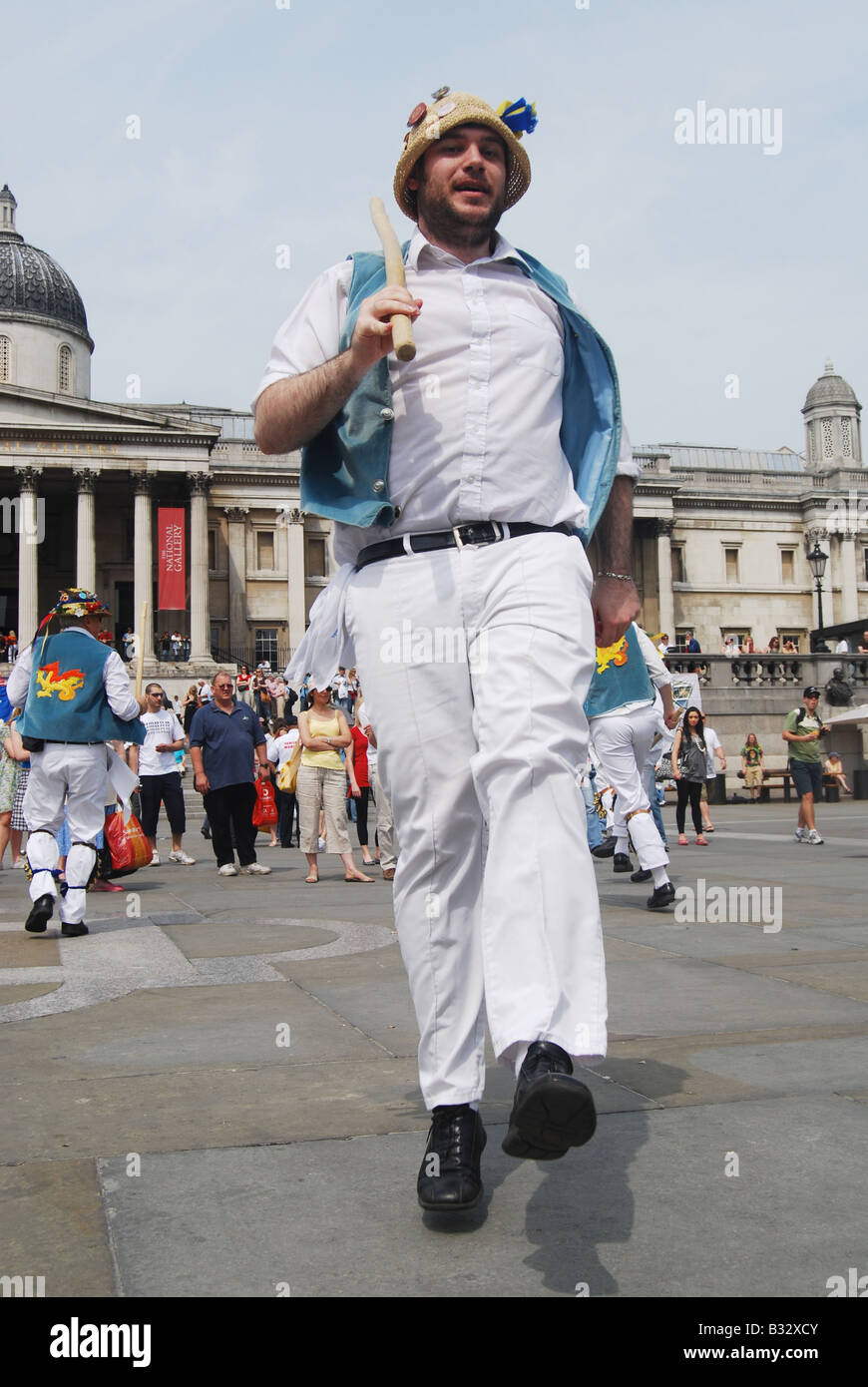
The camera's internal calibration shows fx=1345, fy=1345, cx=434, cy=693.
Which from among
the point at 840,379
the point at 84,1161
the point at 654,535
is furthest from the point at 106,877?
the point at 840,379

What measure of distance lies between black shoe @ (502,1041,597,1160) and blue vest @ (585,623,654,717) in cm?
659

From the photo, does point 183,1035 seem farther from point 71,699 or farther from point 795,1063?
point 71,699

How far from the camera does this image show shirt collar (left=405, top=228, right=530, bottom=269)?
3113mm

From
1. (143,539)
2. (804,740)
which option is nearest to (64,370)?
(143,539)

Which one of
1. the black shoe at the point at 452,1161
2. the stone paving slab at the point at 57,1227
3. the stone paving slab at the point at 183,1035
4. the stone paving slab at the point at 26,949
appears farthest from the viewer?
the stone paving slab at the point at 26,949


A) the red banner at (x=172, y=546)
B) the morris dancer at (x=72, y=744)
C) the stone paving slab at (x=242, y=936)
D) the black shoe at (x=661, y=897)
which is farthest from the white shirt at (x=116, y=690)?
the red banner at (x=172, y=546)

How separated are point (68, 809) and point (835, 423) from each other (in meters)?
70.4

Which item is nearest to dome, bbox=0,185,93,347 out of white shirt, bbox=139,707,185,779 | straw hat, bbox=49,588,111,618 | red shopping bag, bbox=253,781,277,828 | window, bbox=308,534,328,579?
window, bbox=308,534,328,579

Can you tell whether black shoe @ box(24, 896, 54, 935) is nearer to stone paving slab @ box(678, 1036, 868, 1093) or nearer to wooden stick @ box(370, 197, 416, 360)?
stone paving slab @ box(678, 1036, 868, 1093)

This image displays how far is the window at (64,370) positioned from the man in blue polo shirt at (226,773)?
49.3m

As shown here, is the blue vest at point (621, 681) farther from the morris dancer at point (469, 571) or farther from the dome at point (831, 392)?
the dome at point (831, 392)

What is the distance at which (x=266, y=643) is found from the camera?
5962 cm

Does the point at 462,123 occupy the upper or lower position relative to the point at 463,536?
upper

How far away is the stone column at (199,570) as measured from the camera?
52.9 meters
